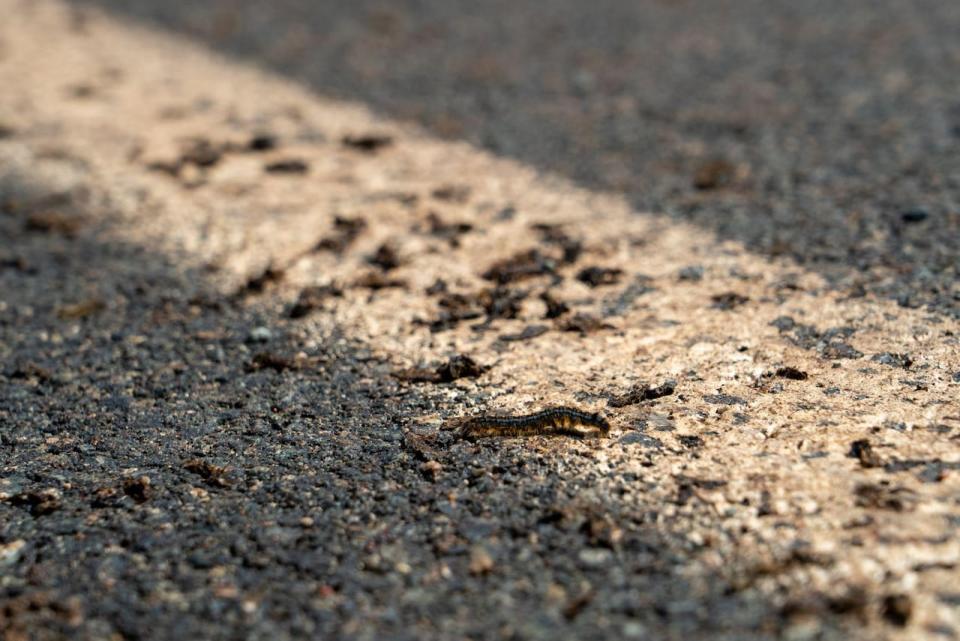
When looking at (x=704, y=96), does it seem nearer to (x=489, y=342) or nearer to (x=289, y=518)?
(x=489, y=342)

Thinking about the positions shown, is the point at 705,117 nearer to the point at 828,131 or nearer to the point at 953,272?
the point at 828,131

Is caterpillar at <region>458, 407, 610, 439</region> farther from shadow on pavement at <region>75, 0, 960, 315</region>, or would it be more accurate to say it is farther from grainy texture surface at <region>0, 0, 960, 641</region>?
shadow on pavement at <region>75, 0, 960, 315</region>

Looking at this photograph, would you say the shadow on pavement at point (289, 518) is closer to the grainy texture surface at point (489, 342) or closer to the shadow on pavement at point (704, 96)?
the grainy texture surface at point (489, 342)

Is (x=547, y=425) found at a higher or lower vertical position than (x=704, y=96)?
lower

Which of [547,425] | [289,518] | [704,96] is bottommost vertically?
[289,518]

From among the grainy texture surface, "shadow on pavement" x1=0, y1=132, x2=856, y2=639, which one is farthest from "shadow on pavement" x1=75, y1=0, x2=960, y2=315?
"shadow on pavement" x1=0, y1=132, x2=856, y2=639

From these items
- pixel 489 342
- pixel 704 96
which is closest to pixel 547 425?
pixel 489 342
